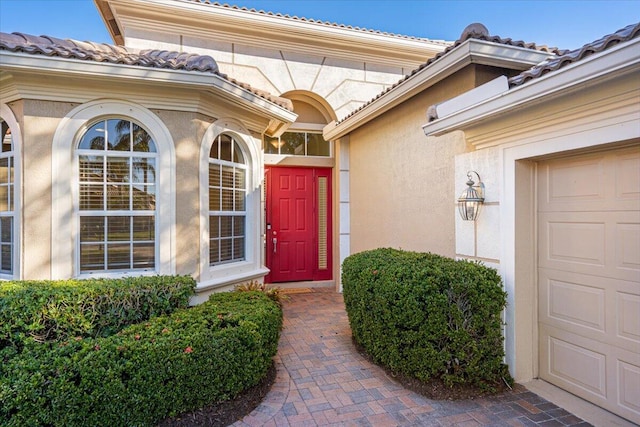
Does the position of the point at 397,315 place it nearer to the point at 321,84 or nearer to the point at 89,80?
the point at 89,80

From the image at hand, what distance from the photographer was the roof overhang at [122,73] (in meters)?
4.56

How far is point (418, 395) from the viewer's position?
13.1 ft

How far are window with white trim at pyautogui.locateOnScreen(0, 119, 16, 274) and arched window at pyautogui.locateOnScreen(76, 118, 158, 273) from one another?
3.28ft

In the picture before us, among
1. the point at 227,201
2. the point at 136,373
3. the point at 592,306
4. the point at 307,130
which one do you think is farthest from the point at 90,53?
the point at 592,306

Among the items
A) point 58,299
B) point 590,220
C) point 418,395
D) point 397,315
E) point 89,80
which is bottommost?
point 418,395

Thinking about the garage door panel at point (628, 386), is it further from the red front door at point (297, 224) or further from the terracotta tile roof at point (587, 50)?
the red front door at point (297, 224)

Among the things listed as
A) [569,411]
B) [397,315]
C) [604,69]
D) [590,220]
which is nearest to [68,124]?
[397,315]

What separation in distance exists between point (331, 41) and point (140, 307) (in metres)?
7.49

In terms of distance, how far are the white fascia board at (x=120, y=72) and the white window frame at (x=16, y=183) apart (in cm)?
76

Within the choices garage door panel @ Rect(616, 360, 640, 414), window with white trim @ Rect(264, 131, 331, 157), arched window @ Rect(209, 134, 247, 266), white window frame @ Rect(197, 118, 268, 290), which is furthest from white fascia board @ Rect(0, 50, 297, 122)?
garage door panel @ Rect(616, 360, 640, 414)

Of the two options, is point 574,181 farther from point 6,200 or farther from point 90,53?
point 6,200

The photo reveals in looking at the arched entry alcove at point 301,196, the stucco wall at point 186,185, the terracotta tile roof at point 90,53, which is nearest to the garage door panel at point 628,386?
the stucco wall at point 186,185

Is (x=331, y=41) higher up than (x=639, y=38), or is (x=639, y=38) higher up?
(x=331, y=41)

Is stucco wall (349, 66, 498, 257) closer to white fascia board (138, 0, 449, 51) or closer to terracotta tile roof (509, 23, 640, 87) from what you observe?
terracotta tile roof (509, 23, 640, 87)
